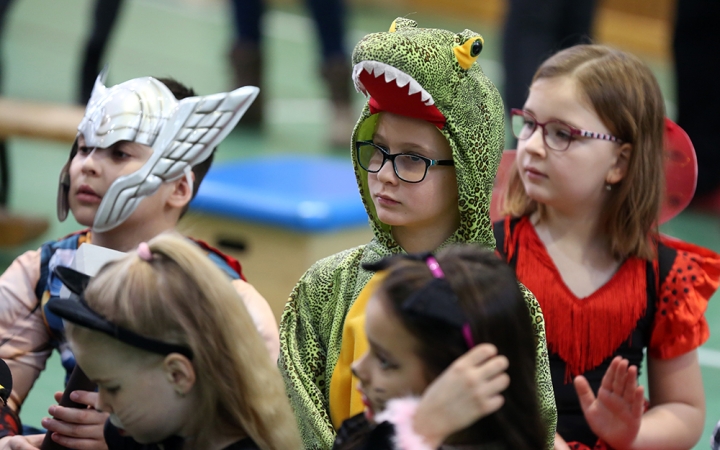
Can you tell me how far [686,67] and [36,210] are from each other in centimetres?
328

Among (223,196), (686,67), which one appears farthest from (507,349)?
(686,67)

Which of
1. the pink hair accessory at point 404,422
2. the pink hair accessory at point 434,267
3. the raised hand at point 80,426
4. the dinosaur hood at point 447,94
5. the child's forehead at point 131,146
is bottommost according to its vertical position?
the raised hand at point 80,426

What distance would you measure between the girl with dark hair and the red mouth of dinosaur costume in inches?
14.6

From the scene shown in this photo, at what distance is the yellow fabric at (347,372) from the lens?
187 centimetres

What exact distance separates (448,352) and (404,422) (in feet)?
Answer: 0.39

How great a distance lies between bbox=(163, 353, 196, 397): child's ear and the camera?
1689mm

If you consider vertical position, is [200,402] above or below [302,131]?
above

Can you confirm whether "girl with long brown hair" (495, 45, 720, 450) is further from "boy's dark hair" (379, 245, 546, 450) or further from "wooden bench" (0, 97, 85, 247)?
"wooden bench" (0, 97, 85, 247)

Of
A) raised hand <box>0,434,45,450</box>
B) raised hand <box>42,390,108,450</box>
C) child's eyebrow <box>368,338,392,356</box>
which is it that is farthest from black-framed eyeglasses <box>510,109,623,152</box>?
raised hand <box>0,434,45,450</box>

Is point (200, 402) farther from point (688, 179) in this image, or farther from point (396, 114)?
point (688, 179)

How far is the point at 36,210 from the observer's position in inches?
188

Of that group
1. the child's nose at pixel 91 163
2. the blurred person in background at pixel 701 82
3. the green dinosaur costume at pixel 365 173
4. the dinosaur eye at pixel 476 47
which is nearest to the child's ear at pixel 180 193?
the child's nose at pixel 91 163

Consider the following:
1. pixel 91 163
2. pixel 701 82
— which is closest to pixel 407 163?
pixel 91 163

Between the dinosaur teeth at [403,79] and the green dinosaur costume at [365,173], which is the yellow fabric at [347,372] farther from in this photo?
the dinosaur teeth at [403,79]
